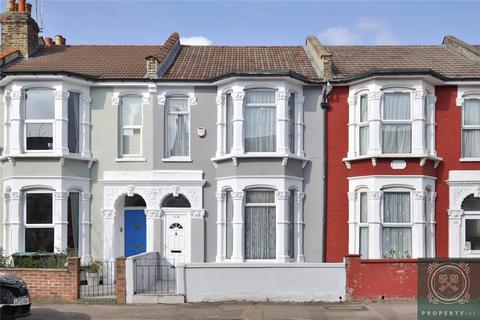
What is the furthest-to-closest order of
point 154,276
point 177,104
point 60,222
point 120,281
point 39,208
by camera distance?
1. point 177,104
2. point 39,208
3. point 60,222
4. point 154,276
5. point 120,281

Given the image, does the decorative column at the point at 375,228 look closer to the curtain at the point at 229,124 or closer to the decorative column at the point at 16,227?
the curtain at the point at 229,124

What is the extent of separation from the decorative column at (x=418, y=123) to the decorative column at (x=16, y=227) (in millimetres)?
11716

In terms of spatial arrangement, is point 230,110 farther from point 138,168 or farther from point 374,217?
point 374,217

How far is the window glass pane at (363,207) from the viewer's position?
19.1 m

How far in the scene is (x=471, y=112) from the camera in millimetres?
19703

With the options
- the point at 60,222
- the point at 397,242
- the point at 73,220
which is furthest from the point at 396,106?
the point at 60,222

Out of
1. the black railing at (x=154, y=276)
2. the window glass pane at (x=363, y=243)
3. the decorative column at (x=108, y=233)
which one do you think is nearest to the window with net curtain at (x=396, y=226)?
the window glass pane at (x=363, y=243)

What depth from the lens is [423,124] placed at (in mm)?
18859

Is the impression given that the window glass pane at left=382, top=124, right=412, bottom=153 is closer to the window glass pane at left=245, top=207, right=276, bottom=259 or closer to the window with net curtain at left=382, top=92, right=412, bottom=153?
the window with net curtain at left=382, top=92, right=412, bottom=153

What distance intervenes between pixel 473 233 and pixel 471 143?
2747 mm

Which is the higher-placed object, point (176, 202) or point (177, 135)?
point (177, 135)

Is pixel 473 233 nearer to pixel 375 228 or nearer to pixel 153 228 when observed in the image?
pixel 375 228

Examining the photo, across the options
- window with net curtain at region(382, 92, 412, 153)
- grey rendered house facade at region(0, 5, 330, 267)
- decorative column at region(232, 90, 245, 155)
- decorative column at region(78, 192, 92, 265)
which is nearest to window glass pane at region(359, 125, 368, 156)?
window with net curtain at region(382, 92, 412, 153)

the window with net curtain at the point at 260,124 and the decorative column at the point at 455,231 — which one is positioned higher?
the window with net curtain at the point at 260,124
